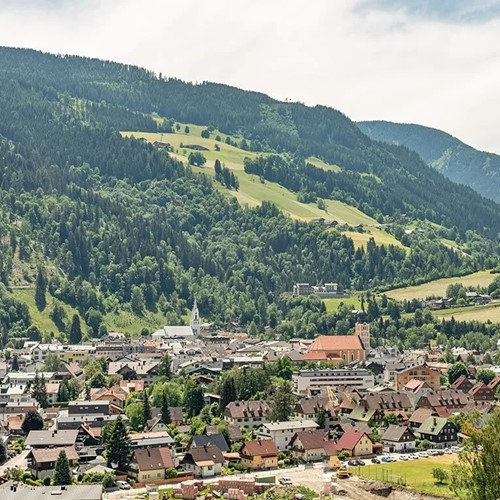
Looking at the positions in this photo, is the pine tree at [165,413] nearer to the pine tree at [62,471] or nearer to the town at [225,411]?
the town at [225,411]

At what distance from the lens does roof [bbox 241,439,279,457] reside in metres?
93.2

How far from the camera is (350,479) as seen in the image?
86688 mm

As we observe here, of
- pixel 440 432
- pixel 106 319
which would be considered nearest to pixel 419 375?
pixel 440 432

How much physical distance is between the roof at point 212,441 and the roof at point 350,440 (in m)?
11.5

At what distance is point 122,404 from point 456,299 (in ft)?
312

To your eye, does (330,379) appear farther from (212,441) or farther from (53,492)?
(53,492)

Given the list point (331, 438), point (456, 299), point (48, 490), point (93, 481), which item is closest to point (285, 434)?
point (331, 438)

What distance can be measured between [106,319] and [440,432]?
99254 mm

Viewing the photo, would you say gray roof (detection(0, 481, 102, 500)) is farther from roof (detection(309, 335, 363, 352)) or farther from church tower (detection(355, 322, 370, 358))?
church tower (detection(355, 322, 370, 358))

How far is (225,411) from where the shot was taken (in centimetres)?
10856

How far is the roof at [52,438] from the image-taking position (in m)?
95.4

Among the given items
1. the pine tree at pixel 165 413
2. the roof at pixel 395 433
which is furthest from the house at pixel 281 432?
the pine tree at pixel 165 413

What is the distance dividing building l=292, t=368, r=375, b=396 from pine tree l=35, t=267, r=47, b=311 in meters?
68.2

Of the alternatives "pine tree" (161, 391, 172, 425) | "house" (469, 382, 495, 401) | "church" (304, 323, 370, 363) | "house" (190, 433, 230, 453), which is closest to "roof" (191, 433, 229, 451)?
"house" (190, 433, 230, 453)
